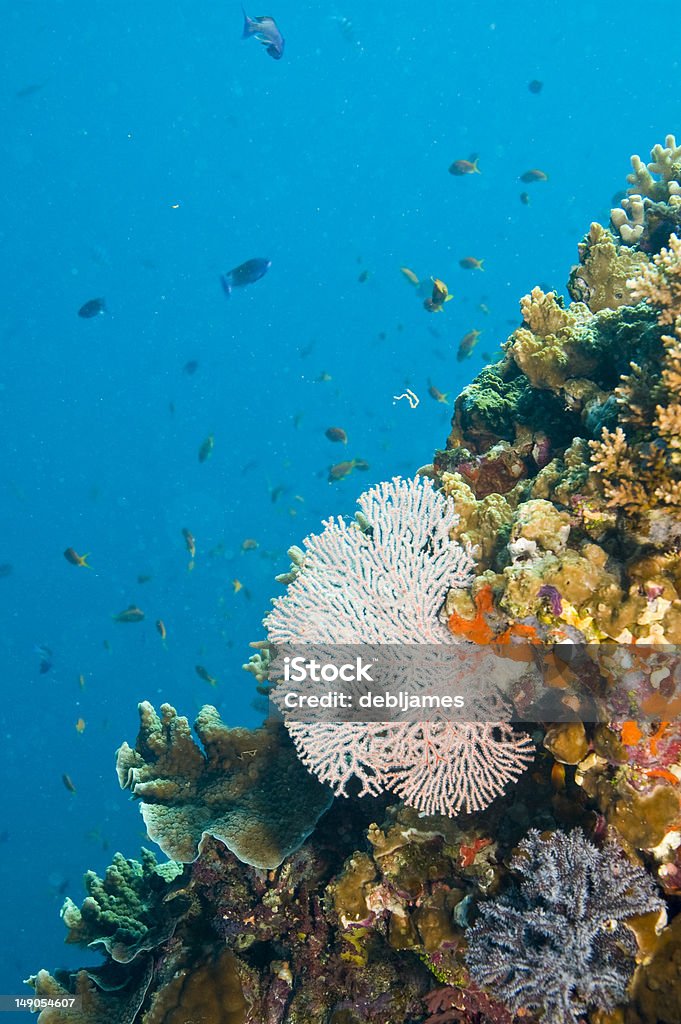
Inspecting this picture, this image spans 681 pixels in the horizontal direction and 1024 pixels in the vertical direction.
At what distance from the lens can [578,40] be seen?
103m

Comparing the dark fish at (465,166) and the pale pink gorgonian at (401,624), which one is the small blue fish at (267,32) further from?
the pale pink gorgonian at (401,624)

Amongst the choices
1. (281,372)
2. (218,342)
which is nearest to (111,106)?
(218,342)

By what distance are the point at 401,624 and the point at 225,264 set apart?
110 meters

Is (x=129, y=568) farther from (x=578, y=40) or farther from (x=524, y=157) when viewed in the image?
(x=578, y=40)

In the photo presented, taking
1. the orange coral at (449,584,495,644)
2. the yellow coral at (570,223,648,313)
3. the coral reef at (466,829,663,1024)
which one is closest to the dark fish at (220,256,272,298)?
the yellow coral at (570,223,648,313)

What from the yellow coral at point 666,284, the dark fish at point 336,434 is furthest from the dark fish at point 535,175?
the yellow coral at point 666,284

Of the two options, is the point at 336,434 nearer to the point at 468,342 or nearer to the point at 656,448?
the point at 468,342

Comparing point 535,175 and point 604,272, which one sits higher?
point 535,175

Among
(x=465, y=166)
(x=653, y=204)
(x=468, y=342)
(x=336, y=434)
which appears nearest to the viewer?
(x=653, y=204)

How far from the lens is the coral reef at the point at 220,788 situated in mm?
4559

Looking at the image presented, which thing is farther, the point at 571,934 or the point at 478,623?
the point at 478,623

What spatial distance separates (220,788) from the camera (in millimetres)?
5121

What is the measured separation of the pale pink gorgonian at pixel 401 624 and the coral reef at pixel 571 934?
Answer: 20.6 inches

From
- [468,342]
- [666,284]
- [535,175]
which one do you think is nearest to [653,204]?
[666,284]
